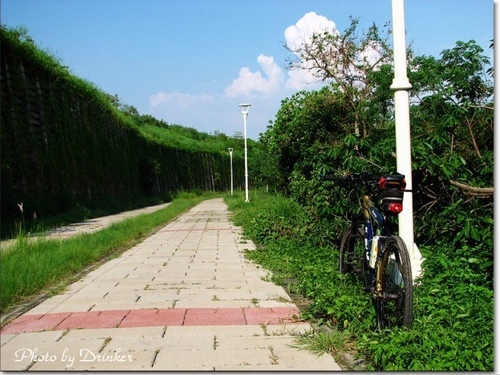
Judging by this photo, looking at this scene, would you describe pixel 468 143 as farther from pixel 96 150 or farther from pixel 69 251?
pixel 96 150

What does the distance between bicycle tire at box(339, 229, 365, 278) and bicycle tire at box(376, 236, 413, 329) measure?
120 centimetres

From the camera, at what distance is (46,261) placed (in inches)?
240

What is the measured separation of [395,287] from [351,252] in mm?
1738

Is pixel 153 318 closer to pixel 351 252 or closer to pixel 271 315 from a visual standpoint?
pixel 271 315

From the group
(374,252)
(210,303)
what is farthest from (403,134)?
(210,303)

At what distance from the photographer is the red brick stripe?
150 inches

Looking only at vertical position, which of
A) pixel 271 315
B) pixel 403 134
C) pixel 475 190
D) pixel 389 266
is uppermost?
pixel 403 134

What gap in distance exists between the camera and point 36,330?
3.72 m

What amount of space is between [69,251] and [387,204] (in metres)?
5.04

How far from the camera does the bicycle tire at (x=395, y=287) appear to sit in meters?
3.09

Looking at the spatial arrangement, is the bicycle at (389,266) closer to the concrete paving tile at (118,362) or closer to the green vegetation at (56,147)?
the concrete paving tile at (118,362)

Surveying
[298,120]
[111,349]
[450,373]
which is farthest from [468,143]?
[298,120]

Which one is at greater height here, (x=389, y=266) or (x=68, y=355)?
(x=389, y=266)

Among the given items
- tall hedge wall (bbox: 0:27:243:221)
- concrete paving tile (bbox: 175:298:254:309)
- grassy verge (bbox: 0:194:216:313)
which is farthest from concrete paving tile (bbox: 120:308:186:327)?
tall hedge wall (bbox: 0:27:243:221)
